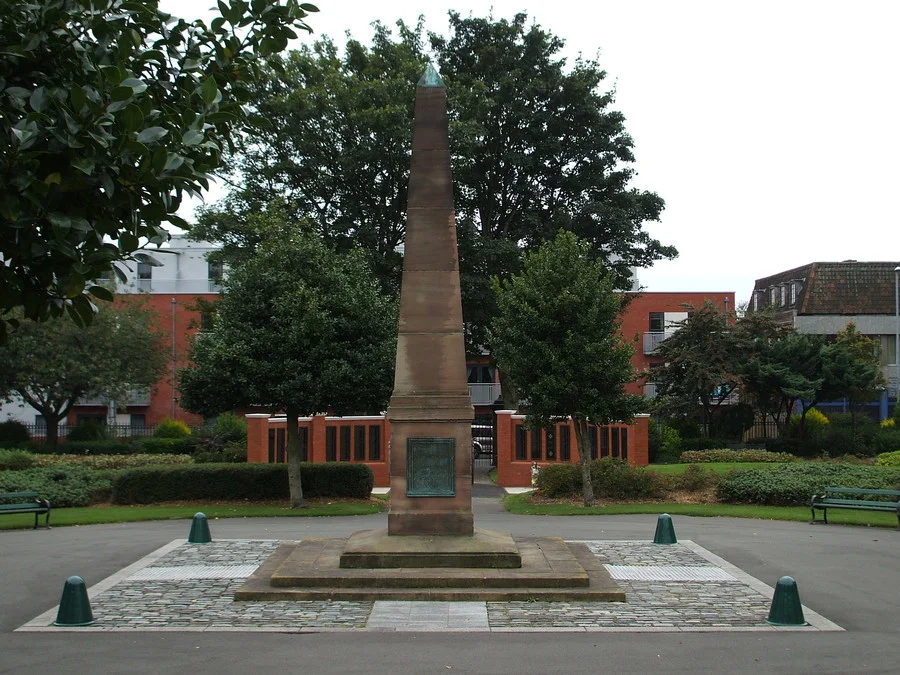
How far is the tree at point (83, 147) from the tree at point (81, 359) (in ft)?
103

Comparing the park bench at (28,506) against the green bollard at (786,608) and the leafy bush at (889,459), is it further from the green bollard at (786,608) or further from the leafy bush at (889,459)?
the leafy bush at (889,459)

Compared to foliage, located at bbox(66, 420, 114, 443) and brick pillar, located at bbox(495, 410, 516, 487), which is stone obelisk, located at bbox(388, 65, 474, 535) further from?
foliage, located at bbox(66, 420, 114, 443)

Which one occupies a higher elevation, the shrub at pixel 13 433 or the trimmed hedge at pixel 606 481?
the shrub at pixel 13 433

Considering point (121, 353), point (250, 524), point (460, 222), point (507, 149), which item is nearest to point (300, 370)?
point (250, 524)

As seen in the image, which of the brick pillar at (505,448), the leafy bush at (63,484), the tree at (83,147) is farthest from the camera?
the brick pillar at (505,448)

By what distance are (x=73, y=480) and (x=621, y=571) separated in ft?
51.3

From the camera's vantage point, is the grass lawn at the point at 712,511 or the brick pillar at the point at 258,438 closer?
the grass lawn at the point at 712,511

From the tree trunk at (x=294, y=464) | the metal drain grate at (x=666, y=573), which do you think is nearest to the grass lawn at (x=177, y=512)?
the tree trunk at (x=294, y=464)

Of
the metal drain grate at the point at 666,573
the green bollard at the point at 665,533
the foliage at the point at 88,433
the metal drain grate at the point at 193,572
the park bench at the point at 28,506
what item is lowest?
the metal drain grate at the point at 666,573

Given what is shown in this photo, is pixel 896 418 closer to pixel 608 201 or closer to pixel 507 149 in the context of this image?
pixel 608 201

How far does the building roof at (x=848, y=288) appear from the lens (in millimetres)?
51562

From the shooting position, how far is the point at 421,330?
1324 centimetres

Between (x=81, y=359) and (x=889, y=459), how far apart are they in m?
30.3

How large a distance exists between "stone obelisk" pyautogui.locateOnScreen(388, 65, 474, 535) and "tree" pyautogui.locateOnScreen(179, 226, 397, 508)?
27.5 feet
